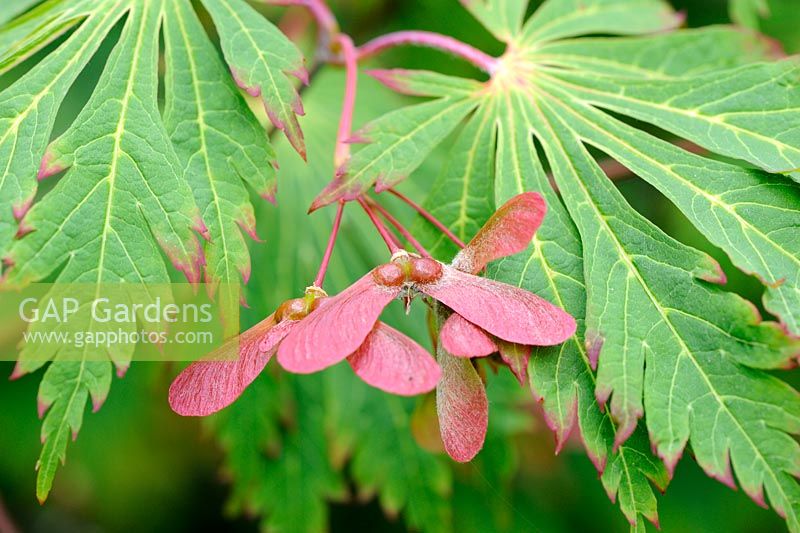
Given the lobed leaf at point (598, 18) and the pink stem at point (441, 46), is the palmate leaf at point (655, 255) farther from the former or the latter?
the lobed leaf at point (598, 18)

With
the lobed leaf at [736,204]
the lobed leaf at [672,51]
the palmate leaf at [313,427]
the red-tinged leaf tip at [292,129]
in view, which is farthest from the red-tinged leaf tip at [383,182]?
the palmate leaf at [313,427]

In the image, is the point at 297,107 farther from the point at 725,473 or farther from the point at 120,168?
the point at 725,473

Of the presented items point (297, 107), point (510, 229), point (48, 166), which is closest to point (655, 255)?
point (510, 229)

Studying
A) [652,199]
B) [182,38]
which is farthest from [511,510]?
[182,38]

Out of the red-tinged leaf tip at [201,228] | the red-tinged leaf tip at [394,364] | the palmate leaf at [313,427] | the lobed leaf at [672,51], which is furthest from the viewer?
the palmate leaf at [313,427]

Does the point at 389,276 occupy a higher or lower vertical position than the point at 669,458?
higher

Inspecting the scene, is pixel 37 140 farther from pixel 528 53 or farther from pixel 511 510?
pixel 511 510

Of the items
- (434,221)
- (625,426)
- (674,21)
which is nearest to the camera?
(625,426)

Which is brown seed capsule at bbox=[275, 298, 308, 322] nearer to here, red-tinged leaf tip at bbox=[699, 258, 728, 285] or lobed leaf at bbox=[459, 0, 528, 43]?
red-tinged leaf tip at bbox=[699, 258, 728, 285]
